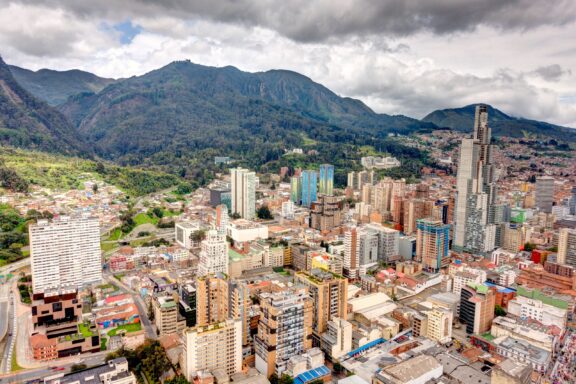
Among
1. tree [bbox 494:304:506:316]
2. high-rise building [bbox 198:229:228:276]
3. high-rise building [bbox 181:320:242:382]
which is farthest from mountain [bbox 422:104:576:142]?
high-rise building [bbox 181:320:242:382]

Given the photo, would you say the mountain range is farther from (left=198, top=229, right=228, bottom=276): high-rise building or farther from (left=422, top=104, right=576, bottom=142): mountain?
(left=198, top=229, right=228, bottom=276): high-rise building

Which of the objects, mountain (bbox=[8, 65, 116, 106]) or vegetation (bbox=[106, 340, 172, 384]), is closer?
vegetation (bbox=[106, 340, 172, 384])

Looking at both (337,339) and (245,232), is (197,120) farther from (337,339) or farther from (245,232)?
(337,339)

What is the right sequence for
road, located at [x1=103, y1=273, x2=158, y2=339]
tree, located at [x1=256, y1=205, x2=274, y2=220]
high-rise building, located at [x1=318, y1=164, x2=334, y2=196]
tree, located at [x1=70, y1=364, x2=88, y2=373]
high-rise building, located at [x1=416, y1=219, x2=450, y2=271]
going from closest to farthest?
tree, located at [x1=70, y1=364, x2=88, y2=373] → road, located at [x1=103, y1=273, x2=158, y2=339] → high-rise building, located at [x1=416, y1=219, x2=450, y2=271] → tree, located at [x1=256, y1=205, x2=274, y2=220] → high-rise building, located at [x1=318, y1=164, x2=334, y2=196]

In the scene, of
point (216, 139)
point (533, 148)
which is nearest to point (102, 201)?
point (216, 139)

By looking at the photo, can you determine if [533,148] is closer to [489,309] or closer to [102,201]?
[489,309]

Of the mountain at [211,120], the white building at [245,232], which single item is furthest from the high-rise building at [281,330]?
the mountain at [211,120]
